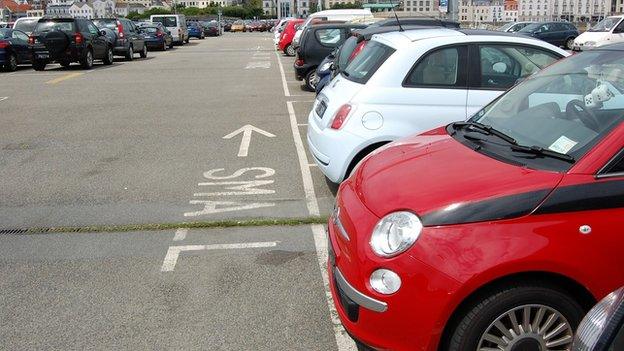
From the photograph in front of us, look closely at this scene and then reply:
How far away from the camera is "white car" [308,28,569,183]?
5637mm

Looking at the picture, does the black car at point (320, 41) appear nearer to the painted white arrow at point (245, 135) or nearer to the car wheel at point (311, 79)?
the car wheel at point (311, 79)

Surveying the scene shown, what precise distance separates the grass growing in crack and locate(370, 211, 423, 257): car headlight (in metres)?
2.71

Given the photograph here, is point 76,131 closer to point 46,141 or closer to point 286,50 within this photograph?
Answer: point 46,141

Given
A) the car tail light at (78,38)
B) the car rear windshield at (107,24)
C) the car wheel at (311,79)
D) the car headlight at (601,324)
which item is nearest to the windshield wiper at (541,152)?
the car headlight at (601,324)

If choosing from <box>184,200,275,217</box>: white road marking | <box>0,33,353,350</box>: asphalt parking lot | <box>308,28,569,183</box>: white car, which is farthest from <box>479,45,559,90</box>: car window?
<box>184,200,275,217</box>: white road marking

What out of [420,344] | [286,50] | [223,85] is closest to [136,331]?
[420,344]

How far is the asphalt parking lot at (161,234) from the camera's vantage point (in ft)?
12.4

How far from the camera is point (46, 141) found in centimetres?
934

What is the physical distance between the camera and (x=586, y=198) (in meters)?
2.71

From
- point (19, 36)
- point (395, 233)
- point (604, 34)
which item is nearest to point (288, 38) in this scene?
point (19, 36)

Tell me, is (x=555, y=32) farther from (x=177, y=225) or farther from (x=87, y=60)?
(x=177, y=225)

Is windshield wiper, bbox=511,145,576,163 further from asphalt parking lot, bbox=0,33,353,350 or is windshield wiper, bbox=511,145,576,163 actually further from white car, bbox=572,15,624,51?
white car, bbox=572,15,624,51

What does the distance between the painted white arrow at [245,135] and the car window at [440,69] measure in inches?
130

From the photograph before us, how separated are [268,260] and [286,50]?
79.7 feet
